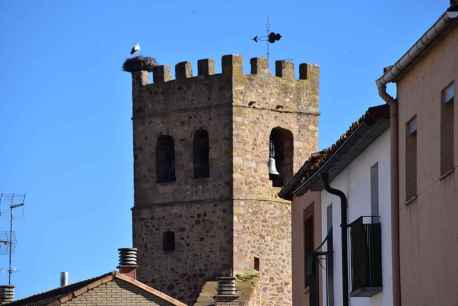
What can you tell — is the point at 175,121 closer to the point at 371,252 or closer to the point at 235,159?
the point at 235,159

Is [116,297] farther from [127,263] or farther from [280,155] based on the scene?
[280,155]

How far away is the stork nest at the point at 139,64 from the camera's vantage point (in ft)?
228

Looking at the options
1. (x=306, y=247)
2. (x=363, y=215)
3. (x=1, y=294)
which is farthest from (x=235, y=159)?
(x=363, y=215)

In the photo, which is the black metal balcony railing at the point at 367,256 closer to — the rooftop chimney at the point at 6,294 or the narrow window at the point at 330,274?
the narrow window at the point at 330,274

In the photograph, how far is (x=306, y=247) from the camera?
33938 mm

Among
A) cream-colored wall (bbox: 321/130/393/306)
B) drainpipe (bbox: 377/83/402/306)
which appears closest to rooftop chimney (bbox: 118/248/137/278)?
cream-colored wall (bbox: 321/130/393/306)

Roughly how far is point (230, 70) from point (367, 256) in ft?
130

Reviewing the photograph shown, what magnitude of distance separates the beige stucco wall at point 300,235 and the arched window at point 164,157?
31168 millimetres

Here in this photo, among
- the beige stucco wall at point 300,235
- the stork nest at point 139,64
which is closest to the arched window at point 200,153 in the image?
the stork nest at point 139,64

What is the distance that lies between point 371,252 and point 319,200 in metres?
6.13

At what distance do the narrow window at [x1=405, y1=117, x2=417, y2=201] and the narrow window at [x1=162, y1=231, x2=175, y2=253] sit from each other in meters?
41.6

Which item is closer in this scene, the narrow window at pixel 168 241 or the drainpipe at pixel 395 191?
the drainpipe at pixel 395 191

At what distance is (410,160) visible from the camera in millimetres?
24172

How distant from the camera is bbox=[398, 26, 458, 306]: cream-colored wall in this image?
21.6 m
